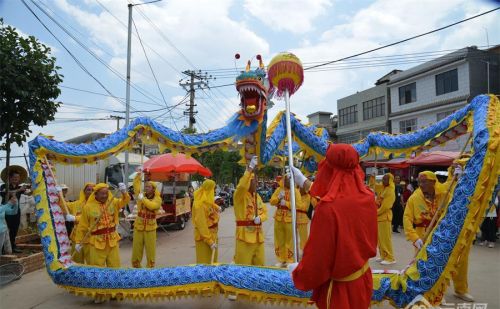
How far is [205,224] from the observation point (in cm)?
498

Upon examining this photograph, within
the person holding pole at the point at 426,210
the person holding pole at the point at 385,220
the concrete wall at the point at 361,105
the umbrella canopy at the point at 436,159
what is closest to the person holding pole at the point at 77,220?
the person holding pole at the point at 426,210

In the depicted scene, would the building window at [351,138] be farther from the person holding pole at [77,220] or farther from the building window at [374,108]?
the person holding pole at [77,220]

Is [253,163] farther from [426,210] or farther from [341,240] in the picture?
[426,210]

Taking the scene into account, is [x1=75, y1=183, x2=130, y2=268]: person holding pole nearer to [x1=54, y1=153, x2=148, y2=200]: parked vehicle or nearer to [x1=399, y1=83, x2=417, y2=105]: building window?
[x1=54, y1=153, x2=148, y2=200]: parked vehicle

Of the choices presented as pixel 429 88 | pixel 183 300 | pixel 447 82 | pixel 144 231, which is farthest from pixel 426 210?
pixel 429 88

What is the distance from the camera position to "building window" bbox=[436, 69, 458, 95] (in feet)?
60.0

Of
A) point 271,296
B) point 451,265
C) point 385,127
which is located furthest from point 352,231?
point 385,127

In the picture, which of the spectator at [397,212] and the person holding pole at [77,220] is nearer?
the person holding pole at [77,220]

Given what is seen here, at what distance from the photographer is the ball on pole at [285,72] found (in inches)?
177

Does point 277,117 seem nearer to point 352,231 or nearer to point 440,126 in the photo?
point 440,126

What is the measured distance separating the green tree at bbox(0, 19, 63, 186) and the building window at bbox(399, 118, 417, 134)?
19959 millimetres

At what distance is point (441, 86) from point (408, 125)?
3.36 metres

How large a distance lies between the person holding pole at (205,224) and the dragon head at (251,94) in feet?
4.73

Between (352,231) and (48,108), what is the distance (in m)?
5.97
